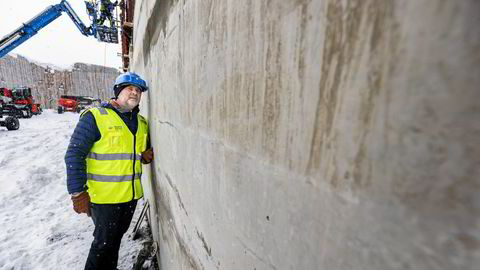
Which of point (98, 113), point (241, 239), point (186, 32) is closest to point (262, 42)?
point (241, 239)

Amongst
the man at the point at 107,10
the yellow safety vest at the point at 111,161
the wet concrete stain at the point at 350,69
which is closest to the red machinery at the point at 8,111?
the man at the point at 107,10

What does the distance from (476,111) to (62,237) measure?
15.6ft

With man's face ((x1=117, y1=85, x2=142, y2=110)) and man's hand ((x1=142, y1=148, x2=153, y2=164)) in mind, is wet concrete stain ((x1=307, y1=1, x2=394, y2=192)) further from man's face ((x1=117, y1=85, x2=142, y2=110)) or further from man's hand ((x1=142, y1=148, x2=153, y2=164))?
man's hand ((x1=142, y1=148, x2=153, y2=164))

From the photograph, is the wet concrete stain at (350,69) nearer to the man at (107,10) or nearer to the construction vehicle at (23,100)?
the man at (107,10)

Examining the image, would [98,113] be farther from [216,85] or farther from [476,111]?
[476,111]

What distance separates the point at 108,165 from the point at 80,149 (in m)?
0.30

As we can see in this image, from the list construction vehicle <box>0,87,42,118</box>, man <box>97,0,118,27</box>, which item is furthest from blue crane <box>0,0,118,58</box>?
construction vehicle <box>0,87,42,118</box>

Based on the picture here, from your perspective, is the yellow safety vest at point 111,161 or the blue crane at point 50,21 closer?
the yellow safety vest at point 111,161

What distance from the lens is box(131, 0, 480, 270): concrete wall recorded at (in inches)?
11.8

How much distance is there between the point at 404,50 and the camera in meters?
0.33

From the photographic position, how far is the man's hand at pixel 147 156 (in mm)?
2877

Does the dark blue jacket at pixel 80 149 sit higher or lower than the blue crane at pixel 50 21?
lower

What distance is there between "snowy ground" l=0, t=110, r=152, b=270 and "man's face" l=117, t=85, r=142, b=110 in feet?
6.78

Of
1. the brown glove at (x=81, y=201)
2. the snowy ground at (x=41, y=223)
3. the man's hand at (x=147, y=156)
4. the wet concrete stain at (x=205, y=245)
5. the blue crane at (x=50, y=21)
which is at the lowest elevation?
the snowy ground at (x=41, y=223)
